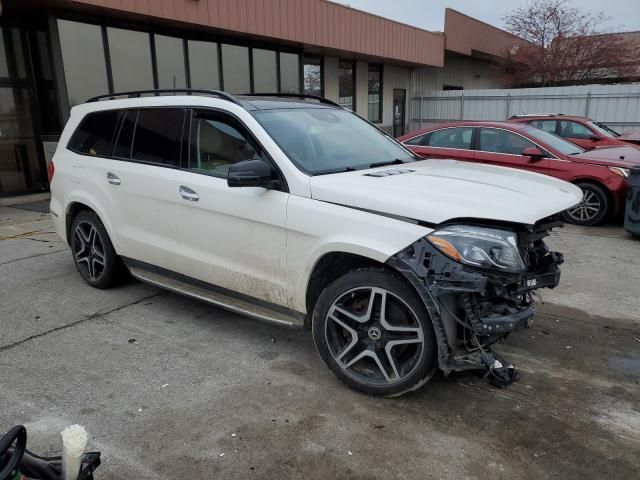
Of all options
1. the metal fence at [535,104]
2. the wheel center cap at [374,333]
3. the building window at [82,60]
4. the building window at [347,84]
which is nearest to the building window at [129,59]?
the building window at [82,60]

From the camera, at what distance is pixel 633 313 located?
4.59 meters

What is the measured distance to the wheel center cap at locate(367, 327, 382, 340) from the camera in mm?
3109

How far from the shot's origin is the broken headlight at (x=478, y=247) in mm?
2797

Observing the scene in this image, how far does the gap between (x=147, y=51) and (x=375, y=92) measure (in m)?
10.9

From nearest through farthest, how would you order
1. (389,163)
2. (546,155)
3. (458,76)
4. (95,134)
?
(389,163)
(95,134)
(546,155)
(458,76)

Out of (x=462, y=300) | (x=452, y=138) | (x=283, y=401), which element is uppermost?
(x=452, y=138)

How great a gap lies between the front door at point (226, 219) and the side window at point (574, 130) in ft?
33.7

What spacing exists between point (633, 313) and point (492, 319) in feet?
8.30

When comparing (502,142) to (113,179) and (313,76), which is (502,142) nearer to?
(113,179)

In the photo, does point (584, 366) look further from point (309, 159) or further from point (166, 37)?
point (166, 37)

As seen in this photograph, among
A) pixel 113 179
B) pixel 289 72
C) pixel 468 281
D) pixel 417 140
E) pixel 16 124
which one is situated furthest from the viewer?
pixel 289 72

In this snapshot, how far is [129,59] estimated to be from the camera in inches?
431

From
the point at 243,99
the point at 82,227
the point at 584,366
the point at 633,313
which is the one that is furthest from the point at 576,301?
the point at 82,227

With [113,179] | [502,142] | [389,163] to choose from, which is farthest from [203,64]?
[389,163]
